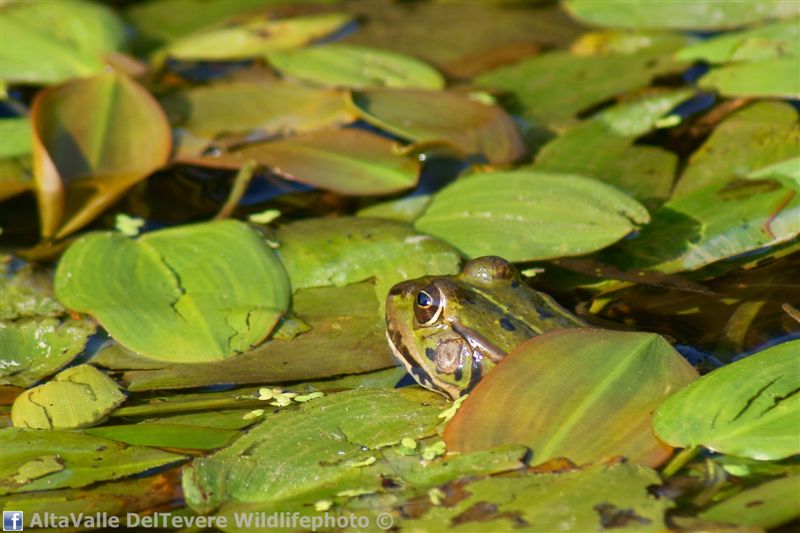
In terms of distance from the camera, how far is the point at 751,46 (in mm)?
4707

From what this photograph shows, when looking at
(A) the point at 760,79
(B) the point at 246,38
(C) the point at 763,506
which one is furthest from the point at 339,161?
(C) the point at 763,506

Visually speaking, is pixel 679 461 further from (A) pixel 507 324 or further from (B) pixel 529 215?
(B) pixel 529 215

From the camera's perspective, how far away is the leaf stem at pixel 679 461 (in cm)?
247

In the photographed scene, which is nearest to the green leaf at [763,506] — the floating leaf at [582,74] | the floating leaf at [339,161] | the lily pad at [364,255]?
the lily pad at [364,255]

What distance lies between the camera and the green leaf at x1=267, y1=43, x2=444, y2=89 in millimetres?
4754

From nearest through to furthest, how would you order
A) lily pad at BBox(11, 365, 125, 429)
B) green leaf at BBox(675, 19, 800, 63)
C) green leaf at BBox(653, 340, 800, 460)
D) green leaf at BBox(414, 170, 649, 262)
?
green leaf at BBox(653, 340, 800, 460), lily pad at BBox(11, 365, 125, 429), green leaf at BBox(414, 170, 649, 262), green leaf at BBox(675, 19, 800, 63)

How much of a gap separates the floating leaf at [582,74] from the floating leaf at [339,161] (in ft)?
2.81

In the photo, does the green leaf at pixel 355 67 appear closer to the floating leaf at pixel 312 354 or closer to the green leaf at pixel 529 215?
the green leaf at pixel 529 215

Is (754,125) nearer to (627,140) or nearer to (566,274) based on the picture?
(627,140)

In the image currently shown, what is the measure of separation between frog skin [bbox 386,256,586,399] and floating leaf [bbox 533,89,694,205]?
104 centimetres

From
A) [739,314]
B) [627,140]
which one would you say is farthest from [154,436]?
[627,140]

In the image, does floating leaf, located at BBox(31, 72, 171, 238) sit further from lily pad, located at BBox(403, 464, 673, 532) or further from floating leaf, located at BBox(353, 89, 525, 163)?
lily pad, located at BBox(403, 464, 673, 532)

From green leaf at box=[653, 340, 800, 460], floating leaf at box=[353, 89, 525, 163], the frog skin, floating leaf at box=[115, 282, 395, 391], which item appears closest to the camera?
green leaf at box=[653, 340, 800, 460]

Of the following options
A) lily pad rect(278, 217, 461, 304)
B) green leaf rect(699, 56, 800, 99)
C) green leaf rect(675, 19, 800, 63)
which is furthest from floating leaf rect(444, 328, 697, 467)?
green leaf rect(675, 19, 800, 63)
